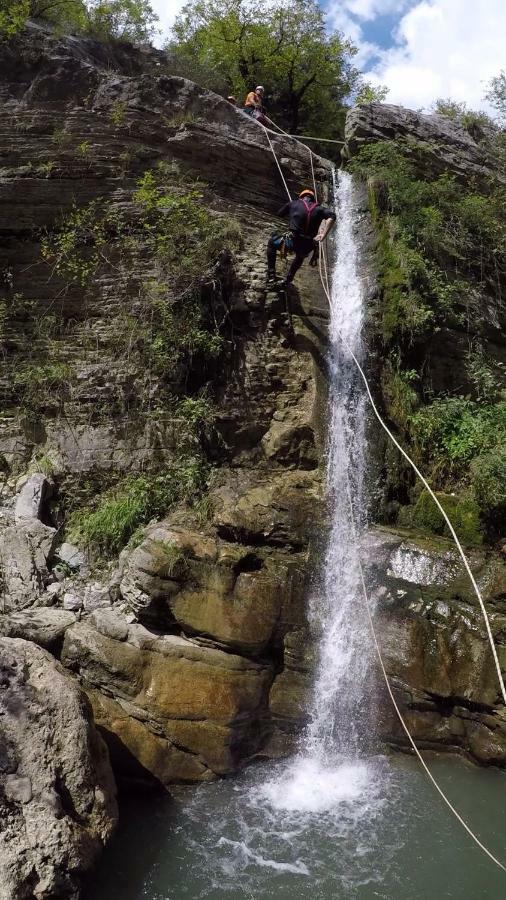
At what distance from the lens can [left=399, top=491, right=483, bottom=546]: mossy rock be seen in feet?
25.2

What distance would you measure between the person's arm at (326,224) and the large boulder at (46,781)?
21.9 feet

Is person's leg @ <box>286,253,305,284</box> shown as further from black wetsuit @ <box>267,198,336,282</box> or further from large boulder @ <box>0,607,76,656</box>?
large boulder @ <box>0,607,76,656</box>

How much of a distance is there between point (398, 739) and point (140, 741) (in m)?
2.92

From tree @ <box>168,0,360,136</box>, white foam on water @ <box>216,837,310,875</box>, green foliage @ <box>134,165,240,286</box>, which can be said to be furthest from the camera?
tree @ <box>168,0,360,136</box>

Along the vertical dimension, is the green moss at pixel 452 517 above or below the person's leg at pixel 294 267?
below

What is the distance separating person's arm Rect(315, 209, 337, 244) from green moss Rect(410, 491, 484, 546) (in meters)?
4.02

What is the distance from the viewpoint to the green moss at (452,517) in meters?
7.69

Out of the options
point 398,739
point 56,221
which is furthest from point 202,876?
point 56,221

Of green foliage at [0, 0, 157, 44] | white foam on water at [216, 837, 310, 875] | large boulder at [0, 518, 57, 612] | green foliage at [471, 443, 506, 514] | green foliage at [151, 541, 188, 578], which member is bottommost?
white foam on water at [216, 837, 310, 875]

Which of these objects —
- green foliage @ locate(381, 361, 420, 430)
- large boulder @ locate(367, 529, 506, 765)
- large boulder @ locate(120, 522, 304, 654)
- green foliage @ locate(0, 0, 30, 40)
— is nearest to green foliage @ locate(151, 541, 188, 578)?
large boulder @ locate(120, 522, 304, 654)

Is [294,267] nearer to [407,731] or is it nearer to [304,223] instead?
[304,223]

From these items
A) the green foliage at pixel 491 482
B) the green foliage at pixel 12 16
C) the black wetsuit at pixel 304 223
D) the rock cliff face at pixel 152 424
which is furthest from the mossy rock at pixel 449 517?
the green foliage at pixel 12 16

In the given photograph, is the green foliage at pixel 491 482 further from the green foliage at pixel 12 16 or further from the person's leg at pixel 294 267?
the green foliage at pixel 12 16

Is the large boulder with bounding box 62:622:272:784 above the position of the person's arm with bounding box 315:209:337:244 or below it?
below
